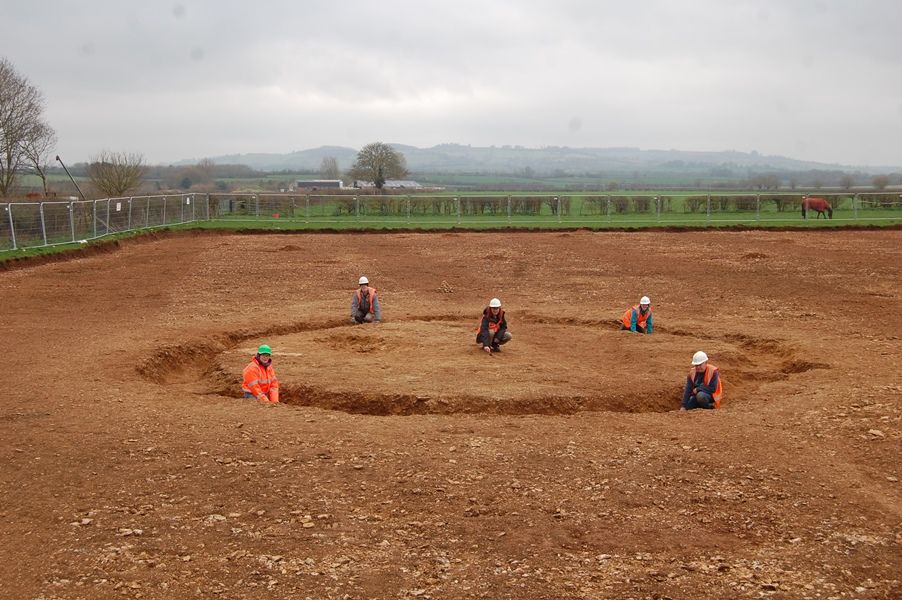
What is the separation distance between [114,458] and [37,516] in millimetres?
1452

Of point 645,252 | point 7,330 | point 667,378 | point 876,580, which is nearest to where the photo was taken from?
point 876,580

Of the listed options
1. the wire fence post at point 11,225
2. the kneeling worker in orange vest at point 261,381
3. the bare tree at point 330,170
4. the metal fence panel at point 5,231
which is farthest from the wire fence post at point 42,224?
the bare tree at point 330,170

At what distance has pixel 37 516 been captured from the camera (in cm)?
793

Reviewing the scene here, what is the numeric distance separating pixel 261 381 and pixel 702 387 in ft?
20.8

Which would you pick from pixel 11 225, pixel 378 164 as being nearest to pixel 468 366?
pixel 11 225

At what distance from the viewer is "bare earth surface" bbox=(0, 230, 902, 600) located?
22.9 ft

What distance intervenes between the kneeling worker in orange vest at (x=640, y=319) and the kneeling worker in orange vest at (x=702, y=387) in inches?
197

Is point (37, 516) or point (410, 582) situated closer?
point (410, 582)

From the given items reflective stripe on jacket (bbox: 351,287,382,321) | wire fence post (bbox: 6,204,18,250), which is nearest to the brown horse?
reflective stripe on jacket (bbox: 351,287,382,321)

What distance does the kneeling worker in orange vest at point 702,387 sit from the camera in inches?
482

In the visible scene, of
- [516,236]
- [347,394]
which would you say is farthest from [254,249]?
[347,394]

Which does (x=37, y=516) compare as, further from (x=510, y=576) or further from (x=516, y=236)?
(x=516, y=236)

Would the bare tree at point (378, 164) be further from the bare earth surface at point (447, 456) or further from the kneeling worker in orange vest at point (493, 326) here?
the kneeling worker in orange vest at point (493, 326)

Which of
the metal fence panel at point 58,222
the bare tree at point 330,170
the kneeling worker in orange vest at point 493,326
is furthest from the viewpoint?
the bare tree at point 330,170
